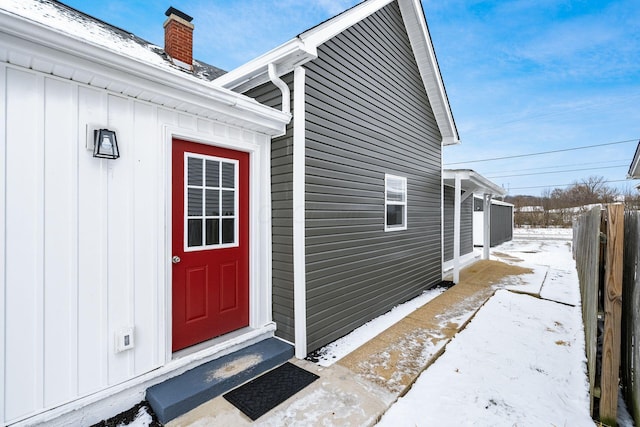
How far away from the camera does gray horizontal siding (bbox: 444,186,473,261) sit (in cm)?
852

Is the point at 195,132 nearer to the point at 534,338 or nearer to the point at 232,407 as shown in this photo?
the point at 232,407

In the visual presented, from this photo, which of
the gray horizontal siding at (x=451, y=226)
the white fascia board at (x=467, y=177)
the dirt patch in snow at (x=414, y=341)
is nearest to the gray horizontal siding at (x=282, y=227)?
the dirt patch in snow at (x=414, y=341)

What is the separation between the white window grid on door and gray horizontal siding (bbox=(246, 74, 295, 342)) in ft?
1.55

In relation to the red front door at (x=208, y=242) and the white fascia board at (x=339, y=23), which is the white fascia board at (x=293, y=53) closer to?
the white fascia board at (x=339, y=23)

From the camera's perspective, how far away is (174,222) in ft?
8.75

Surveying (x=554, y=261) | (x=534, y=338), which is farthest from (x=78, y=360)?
(x=554, y=261)

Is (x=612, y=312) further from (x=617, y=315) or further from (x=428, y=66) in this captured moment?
(x=428, y=66)

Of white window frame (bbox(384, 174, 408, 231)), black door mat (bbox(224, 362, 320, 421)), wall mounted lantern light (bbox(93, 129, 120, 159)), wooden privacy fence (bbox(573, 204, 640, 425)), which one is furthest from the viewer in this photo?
white window frame (bbox(384, 174, 408, 231))

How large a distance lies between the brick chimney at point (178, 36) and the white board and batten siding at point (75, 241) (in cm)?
344

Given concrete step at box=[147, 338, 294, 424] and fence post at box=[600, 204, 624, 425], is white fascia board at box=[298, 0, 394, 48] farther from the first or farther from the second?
concrete step at box=[147, 338, 294, 424]

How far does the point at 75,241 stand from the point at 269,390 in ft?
6.61

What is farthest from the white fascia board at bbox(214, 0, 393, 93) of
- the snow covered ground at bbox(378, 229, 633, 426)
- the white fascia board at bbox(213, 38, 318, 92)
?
the snow covered ground at bbox(378, 229, 633, 426)

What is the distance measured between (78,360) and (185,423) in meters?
0.91

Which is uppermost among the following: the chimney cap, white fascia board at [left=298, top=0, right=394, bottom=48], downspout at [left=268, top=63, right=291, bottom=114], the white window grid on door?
the chimney cap
